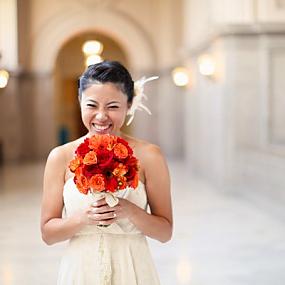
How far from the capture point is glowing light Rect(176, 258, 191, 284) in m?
5.57

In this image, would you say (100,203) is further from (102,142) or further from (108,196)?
(102,142)

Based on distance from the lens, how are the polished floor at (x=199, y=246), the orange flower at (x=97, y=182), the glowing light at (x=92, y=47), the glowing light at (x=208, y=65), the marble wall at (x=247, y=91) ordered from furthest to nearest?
the glowing light at (x=92, y=47) < the glowing light at (x=208, y=65) < the marble wall at (x=247, y=91) < the polished floor at (x=199, y=246) < the orange flower at (x=97, y=182)

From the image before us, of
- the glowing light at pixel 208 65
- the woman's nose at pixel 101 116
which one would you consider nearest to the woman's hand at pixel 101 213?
the woman's nose at pixel 101 116

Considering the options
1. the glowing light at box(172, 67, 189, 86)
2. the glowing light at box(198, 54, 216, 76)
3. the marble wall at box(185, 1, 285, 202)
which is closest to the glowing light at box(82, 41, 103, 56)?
the glowing light at box(172, 67, 189, 86)

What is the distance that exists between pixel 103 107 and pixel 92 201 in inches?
15.2

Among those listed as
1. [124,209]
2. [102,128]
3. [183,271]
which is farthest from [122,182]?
[183,271]

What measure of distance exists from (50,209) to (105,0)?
775 inches

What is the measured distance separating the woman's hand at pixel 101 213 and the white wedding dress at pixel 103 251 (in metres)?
0.16

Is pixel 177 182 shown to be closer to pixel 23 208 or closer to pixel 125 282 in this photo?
pixel 23 208

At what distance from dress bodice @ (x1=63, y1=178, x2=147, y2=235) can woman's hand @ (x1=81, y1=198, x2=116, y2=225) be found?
0.48 feet

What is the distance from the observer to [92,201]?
2.27 meters

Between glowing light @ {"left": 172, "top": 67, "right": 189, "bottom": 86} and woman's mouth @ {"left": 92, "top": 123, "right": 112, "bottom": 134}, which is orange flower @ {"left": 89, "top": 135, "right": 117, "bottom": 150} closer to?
woman's mouth @ {"left": 92, "top": 123, "right": 112, "bottom": 134}

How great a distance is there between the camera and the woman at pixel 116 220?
7.45 feet

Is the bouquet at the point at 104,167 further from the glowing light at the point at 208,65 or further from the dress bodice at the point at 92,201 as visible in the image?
the glowing light at the point at 208,65
